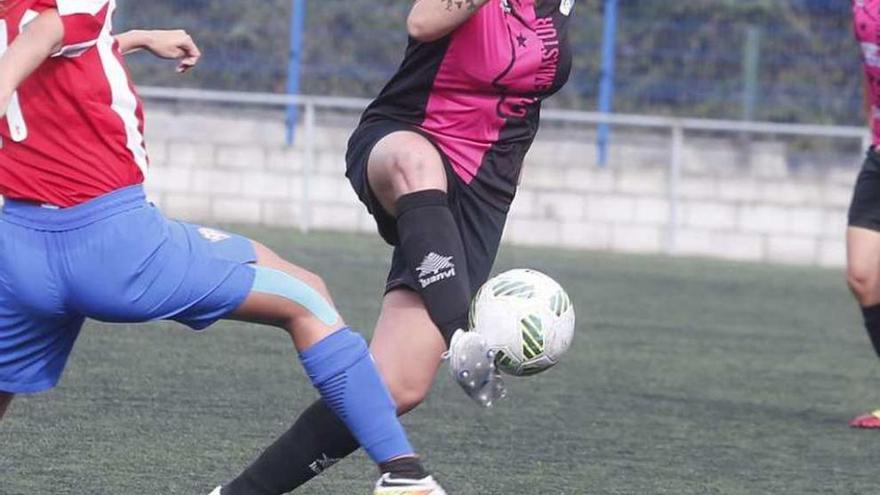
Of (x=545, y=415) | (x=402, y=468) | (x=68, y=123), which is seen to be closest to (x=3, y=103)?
(x=68, y=123)

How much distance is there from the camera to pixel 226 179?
14.4 metres

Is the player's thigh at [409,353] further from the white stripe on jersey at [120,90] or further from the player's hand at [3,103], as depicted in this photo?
the player's hand at [3,103]

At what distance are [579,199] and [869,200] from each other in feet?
25.1

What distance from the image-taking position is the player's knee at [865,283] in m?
6.80

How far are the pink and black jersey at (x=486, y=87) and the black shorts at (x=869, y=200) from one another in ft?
8.47

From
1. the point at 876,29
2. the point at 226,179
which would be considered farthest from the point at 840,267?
the point at 876,29

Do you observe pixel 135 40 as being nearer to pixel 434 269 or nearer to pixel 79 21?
pixel 79 21

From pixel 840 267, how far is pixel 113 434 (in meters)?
9.81

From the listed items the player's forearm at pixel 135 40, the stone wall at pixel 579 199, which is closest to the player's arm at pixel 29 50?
the player's forearm at pixel 135 40

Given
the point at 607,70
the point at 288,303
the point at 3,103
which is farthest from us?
the point at 607,70

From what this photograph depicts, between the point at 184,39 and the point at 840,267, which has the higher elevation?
the point at 184,39

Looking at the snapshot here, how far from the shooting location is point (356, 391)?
389cm

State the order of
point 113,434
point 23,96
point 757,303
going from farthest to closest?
1. point 757,303
2. point 113,434
3. point 23,96

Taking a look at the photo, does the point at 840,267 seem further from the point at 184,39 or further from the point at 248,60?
the point at 184,39
